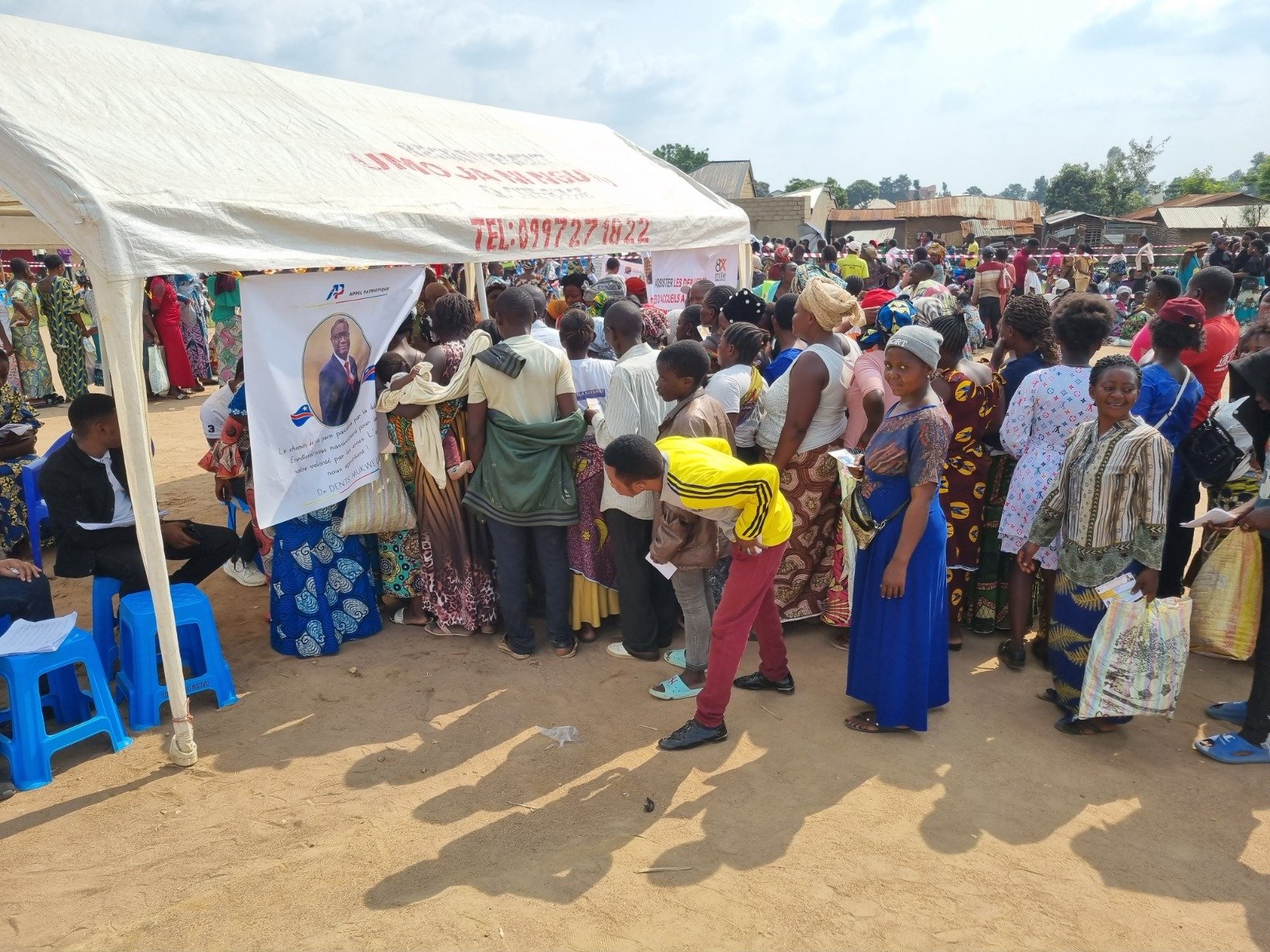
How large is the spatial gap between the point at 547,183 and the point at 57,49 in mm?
2827

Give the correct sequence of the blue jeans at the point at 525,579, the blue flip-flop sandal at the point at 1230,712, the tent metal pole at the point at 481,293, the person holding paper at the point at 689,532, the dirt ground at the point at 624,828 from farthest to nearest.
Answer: the tent metal pole at the point at 481,293 → the blue jeans at the point at 525,579 → the blue flip-flop sandal at the point at 1230,712 → the person holding paper at the point at 689,532 → the dirt ground at the point at 624,828

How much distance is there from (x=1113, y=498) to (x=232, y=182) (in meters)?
4.00

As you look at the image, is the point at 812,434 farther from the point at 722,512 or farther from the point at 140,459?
the point at 140,459

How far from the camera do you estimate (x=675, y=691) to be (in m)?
4.13

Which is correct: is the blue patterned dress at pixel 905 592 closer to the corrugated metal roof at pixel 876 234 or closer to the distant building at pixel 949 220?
the corrugated metal roof at pixel 876 234

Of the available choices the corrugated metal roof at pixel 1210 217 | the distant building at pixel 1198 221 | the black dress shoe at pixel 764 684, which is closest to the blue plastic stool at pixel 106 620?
the black dress shoe at pixel 764 684

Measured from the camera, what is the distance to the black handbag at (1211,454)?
401 cm

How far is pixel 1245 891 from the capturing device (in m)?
2.86

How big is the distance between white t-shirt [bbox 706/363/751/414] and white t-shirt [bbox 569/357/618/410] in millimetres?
692

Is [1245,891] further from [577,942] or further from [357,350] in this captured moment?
[357,350]

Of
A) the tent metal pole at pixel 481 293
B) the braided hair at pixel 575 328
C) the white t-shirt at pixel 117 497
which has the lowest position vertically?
the white t-shirt at pixel 117 497

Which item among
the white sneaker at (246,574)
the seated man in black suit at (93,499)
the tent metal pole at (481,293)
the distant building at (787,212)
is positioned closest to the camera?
the seated man in black suit at (93,499)

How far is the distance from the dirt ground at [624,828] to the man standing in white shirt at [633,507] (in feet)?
1.05

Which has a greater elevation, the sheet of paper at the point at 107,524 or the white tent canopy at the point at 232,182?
the white tent canopy at the point at 232,182
